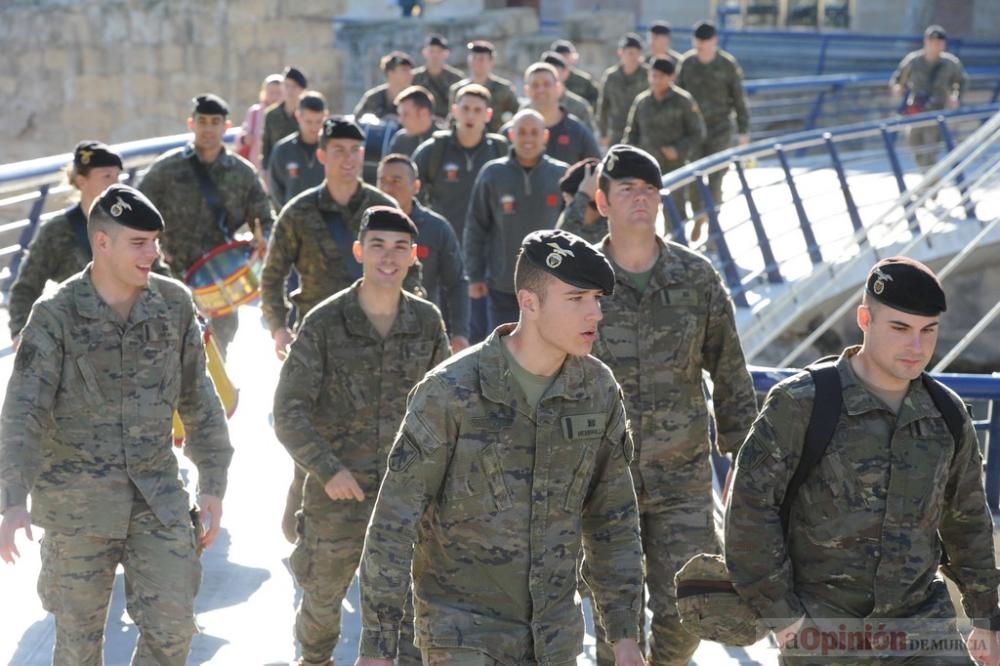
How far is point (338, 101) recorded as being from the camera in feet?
77.6

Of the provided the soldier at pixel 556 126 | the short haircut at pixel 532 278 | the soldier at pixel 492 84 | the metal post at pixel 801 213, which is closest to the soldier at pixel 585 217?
the short haircut at pixel 532 278

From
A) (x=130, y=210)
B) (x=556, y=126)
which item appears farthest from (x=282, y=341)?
(x=556, y=126)

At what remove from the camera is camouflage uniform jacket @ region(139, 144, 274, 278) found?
9180 mm

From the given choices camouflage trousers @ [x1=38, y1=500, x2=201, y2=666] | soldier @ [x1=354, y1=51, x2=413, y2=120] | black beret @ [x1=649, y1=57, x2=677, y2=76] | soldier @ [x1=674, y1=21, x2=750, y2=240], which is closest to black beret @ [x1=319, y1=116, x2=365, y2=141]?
camouflage trousers @ [x1=38, y1=500, x2=201, y2=666]

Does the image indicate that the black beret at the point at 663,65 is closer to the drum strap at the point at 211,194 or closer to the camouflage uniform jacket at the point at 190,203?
the camouflage uniform jacket at the point at 190,203

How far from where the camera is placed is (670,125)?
14.3 metres

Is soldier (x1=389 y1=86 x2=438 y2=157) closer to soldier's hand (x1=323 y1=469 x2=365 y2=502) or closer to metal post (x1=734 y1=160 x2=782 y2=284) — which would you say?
metal post (x1=734 y1=160 x2=782 y2=284)

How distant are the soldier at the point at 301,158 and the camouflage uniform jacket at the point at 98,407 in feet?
19.5

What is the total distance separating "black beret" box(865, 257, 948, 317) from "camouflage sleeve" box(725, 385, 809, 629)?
0.39m

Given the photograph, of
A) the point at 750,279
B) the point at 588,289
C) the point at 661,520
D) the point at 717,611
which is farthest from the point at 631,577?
the point at 750,279

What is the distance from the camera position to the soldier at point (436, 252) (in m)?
8.55

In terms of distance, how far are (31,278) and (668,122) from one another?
8088 mm

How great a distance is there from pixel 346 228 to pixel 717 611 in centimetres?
388

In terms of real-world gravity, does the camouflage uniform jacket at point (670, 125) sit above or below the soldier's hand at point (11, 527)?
below
